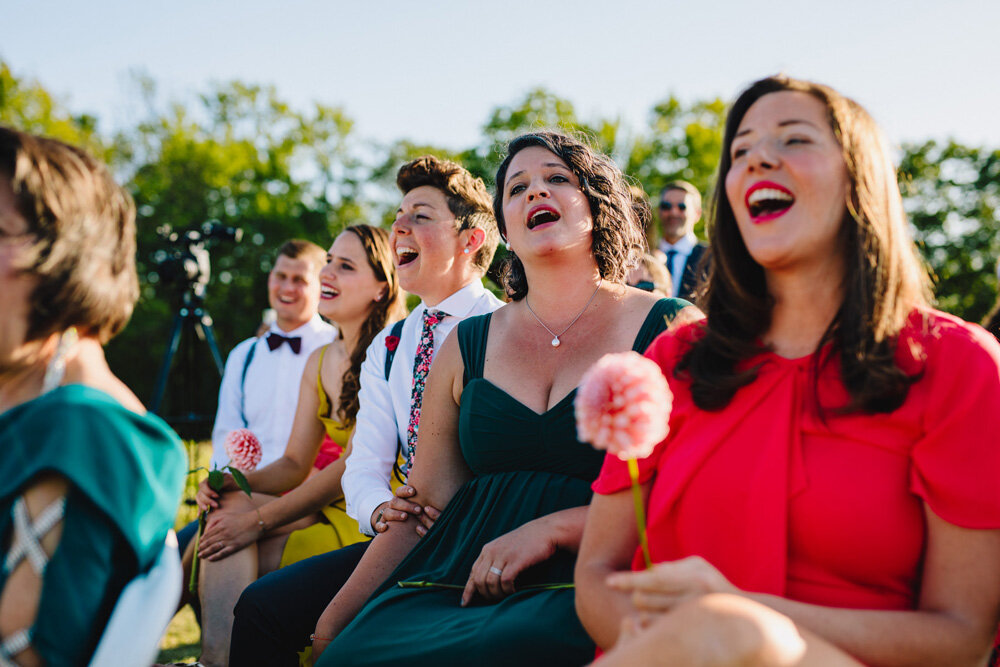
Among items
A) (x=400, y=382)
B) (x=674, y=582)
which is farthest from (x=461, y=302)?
(x=674, y=582)

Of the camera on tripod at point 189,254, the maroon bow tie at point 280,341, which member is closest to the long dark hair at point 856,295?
the maroon bow tie at point 280,341

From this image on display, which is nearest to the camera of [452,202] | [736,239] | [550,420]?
[736,239]

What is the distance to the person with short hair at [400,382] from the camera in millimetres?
2949

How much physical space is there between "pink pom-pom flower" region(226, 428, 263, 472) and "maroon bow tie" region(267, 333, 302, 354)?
4.59 feet

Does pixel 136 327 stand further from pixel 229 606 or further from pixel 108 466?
pixel 108 466

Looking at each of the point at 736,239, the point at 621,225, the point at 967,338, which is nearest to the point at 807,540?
the point at 967,338

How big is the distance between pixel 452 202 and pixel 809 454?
8.21ft

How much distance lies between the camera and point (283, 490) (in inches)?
161

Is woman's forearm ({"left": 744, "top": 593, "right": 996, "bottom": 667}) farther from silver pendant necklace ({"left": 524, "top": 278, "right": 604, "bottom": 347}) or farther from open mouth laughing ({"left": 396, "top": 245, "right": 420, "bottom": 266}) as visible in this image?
open mouth laughing ({"left": 396, "top": 245, "right": 420, "bottom": 266})

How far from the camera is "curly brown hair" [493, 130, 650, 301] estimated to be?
290cm

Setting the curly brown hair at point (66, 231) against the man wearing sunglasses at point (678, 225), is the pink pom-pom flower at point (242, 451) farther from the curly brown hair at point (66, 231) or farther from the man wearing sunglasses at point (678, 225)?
the man wearing sunglasses at point (678, 225)

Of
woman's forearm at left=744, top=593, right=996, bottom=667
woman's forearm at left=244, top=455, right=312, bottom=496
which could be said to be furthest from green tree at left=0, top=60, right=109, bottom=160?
woman's forearm at left=744, top=593, right=996, bottom=667

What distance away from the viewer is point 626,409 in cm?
131

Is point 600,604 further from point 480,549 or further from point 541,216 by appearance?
point 541,216
